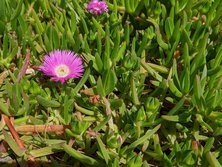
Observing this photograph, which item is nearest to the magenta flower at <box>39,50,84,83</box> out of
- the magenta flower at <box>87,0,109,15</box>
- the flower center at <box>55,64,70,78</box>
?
the flower center at <box>55,64,70,78</box>

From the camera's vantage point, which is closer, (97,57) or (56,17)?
(97,57)

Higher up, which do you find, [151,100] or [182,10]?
[182,10]

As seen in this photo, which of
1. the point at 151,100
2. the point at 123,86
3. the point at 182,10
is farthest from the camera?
the point at 182,10

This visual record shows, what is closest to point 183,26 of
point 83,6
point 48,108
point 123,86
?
point 123,86

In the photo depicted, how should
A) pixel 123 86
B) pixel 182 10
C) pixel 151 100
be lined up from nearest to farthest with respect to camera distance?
pixel 151 100 → pixel 123 86 → pixel 182 10

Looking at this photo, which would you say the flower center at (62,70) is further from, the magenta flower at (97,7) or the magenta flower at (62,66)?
the magenta flower at (97,7)

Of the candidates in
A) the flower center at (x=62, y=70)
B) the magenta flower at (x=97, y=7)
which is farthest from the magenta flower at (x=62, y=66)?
the magenta flower at (x=97, y=7)

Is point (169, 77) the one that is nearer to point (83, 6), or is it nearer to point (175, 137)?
point (175, 137)

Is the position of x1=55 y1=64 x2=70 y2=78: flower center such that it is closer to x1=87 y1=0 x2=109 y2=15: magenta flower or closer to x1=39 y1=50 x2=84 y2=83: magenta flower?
x1=39 y1=50 x2=84 y2=83: magenta flower

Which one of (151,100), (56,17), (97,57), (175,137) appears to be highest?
(56,17)
